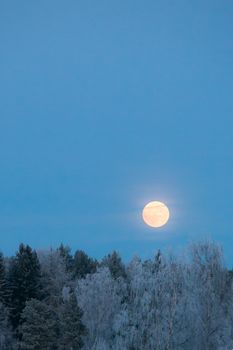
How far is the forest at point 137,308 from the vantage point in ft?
95.7

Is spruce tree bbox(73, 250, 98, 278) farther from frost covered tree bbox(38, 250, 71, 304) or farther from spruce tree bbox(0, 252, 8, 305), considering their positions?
spruce tree bbox(0, 252, 8, 305)

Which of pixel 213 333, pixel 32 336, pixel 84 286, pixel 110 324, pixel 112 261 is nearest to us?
pixel 32 336

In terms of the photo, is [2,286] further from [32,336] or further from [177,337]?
[177,337]

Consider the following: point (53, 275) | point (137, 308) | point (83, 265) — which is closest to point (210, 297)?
point (137, 308)

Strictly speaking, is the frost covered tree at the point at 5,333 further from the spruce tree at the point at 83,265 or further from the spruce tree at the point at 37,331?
the spruce tree at the point at 83,265

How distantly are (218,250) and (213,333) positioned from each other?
Answer: 506 centimetres

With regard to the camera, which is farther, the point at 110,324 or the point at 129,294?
the point at 129,294

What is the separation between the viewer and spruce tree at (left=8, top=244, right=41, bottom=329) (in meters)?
35.4

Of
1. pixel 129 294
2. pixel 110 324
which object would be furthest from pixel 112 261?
pixel 110 324

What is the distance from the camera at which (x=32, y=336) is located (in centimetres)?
2759

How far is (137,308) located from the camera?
1363 inches

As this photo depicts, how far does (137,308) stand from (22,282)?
295 inches

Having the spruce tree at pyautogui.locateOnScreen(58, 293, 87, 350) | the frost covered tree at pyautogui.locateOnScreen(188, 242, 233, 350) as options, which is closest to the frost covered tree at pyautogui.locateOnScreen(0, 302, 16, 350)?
the spruce tree at pyautogui.locateOnScreen(58, 293, 87, 350)

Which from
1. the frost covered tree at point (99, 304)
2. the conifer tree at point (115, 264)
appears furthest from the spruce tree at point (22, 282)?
the conifer tree at point (115, 264)
